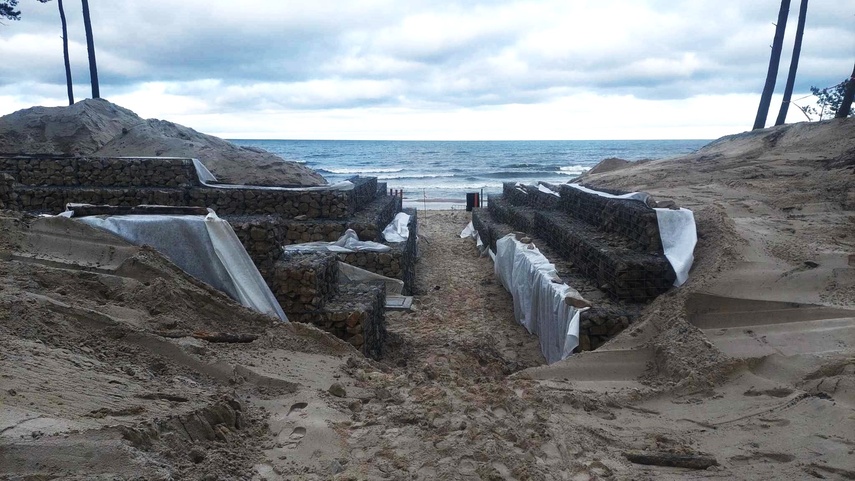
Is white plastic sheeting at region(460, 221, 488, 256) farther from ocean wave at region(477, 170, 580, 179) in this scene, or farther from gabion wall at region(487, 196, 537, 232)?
ocean wave at region(477, 170, 580, 179)

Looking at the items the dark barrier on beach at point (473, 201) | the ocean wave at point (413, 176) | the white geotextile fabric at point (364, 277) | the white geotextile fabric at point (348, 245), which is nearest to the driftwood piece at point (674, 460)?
the white geotextile fabric at point (364, 277)

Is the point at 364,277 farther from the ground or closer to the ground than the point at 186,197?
closer to the ground

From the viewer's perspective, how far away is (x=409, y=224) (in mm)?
12812

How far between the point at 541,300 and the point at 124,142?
44.9 ft

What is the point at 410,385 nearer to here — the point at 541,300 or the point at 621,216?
the point at 541,300

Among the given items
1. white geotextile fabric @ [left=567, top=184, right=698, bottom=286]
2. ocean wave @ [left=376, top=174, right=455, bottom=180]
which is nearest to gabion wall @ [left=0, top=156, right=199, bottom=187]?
white geotextile fabric @ [left=567, top=184, right=698, bottom=286]

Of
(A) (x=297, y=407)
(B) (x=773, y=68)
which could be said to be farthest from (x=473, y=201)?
(A) (x=297, y=407)

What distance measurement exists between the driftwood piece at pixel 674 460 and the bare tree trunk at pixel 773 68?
51.7 ft

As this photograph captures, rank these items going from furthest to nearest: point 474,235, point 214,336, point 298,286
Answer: point 474,235 < point 298,286 < point 214,336

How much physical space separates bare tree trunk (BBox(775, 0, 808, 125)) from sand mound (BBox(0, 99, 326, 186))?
40.3 feet

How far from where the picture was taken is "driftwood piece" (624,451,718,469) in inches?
121

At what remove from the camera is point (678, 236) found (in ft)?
21.1

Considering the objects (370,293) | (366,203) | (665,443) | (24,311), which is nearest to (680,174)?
(366,203)

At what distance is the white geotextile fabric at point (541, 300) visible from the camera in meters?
6.00
